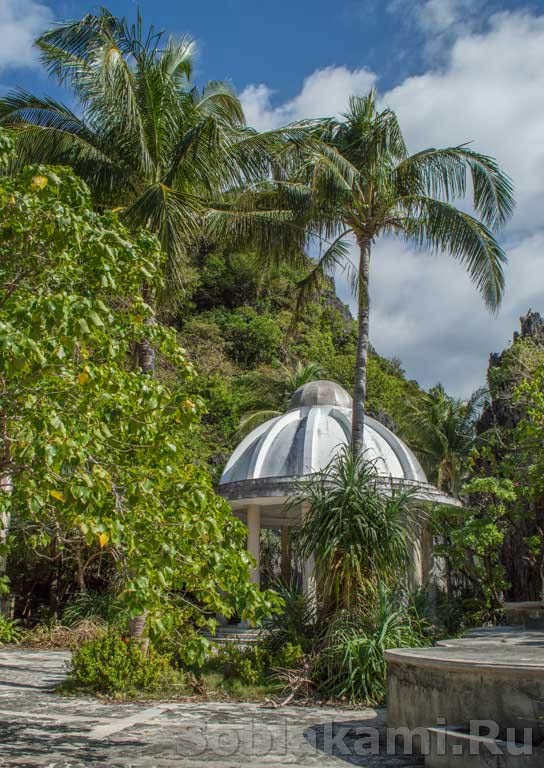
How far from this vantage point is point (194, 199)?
41.8ft

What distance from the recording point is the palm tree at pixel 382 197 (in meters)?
13.9

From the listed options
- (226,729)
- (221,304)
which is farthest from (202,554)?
(221,304)

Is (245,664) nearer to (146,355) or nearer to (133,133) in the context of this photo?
(146,355)

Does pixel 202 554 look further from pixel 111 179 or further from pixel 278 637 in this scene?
pixel 111 179

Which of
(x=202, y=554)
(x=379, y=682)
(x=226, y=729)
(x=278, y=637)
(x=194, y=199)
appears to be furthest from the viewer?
(x=194, y=199)

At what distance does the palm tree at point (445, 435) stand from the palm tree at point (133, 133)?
19.3 m

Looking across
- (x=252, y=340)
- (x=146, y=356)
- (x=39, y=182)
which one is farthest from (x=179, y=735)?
(x=252, y=340)

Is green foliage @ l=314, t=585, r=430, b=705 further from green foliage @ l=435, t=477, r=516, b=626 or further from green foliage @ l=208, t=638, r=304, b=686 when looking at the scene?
green foliage @ l=435, t=477, r=516, b=626

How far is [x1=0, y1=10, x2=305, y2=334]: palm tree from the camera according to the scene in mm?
12703

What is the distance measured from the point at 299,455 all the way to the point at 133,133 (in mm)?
8236

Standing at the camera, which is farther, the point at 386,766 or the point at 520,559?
the point at 520,559

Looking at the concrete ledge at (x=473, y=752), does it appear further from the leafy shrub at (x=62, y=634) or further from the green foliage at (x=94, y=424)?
the leafy shrub at (x=62, y=634)

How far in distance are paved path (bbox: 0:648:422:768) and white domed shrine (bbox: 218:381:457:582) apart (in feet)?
22.5

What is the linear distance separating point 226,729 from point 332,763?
6.17 ft
